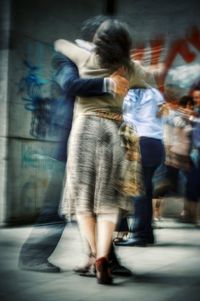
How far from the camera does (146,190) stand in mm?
4977

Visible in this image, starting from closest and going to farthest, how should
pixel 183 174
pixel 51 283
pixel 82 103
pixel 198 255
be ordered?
Answer: pixel 51 283 < pixel 82 103 < pixel 198 255 < pixel 183 174

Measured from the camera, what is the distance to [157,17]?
654 centimetres

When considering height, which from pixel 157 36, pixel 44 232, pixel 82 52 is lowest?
pixel 44 232

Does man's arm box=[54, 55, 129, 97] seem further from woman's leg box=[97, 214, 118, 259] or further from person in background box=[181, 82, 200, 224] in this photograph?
person in background box=[181, 82, 200, 224]

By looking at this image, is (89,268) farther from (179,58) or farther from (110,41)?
(179,58)

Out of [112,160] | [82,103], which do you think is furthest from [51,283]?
[82,103]

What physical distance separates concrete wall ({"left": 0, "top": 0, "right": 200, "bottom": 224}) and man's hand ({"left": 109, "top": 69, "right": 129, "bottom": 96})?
68.5 inches

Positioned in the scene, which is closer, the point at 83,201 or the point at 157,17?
the point at 83,201

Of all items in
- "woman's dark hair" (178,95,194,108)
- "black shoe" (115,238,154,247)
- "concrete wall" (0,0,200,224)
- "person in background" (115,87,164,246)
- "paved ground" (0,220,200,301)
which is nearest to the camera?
"paved ground" (0,220,200,301)

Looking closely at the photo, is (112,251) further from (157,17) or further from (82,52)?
(157,17)

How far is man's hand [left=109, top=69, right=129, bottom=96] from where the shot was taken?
11.5 feet

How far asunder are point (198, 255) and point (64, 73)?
5.78 ft

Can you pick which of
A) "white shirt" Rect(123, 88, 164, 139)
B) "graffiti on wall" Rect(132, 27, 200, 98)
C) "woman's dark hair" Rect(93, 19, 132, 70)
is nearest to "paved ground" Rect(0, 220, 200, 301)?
"white shirt" Rect(123, 88, 164, 139)

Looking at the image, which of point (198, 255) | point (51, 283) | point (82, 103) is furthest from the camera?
point (198, 255)
